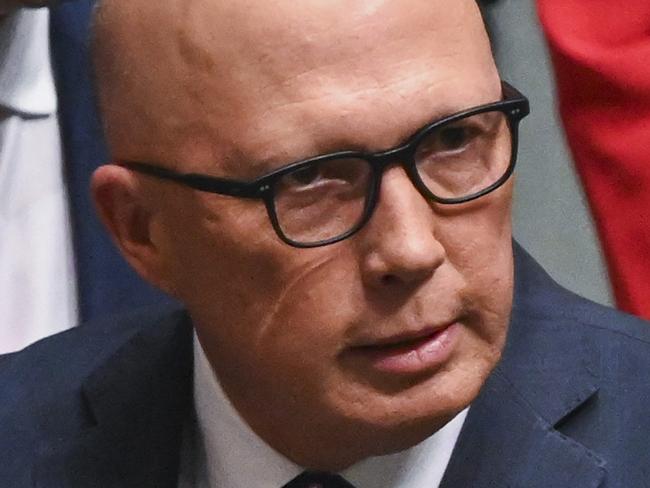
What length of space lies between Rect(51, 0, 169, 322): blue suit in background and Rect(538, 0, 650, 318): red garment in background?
40 centimetres

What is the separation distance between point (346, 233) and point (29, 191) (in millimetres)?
459

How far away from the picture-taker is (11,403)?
92 centimetres

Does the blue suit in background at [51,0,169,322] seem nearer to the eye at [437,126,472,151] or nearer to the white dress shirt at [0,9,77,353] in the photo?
the white dress shirt at [0,9,77,353]

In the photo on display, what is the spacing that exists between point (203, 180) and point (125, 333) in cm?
35

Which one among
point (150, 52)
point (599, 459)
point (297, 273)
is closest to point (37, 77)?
point (150, 52)

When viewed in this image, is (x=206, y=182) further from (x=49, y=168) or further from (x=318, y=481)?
(x=49, y=168)

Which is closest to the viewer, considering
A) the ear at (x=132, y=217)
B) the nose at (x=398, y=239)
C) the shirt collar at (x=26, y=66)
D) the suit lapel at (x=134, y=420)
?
the nose at (x=398, y=239)

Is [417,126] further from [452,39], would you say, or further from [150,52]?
[150,52]

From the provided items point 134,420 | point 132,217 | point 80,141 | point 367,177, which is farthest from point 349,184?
point 80,141

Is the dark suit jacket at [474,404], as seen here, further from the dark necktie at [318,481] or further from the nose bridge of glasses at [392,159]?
the nose bridge of glasses at [392,159]

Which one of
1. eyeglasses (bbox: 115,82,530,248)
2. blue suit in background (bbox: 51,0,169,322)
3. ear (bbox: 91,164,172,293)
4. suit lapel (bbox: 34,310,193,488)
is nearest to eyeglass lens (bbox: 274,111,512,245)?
eyeglasses (bbox: 115,82,530,248)

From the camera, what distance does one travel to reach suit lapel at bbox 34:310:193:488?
833 mm

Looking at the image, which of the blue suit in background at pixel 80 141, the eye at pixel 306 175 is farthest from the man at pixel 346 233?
the blue suit in background at pixel 80 141

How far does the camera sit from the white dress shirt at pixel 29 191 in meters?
0.98
